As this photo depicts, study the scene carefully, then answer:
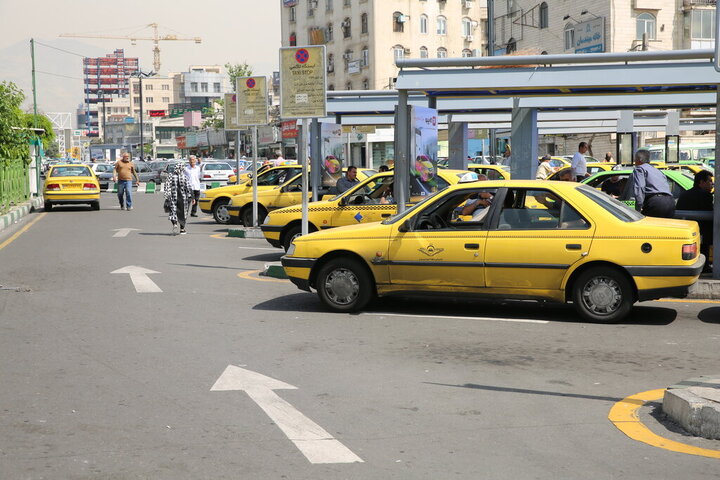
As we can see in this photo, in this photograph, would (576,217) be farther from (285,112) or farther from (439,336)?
(285,112)

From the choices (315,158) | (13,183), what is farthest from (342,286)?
(13,183)

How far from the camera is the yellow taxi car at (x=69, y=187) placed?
98.6 feet

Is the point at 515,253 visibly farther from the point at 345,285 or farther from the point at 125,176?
the point at 125,176

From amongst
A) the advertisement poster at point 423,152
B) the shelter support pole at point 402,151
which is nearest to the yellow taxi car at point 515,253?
the shelter support pole at point 402,151

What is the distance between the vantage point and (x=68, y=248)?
58.6 ft

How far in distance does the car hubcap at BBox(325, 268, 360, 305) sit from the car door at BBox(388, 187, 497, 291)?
458 millimetres

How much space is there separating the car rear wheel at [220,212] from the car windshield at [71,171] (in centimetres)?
847

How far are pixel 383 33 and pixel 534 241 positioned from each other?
231ft

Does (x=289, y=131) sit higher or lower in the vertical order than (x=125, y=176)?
higher

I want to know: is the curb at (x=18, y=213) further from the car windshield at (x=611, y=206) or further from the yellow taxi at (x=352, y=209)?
the car windshield at (x=611, y=206)

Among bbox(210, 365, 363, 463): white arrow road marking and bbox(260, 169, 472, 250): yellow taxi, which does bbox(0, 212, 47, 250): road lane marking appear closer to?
bbox(260, 169, 472, 250): yellow taxi

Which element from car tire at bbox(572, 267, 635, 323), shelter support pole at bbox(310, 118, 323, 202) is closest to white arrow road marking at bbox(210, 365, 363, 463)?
car tire at bbox(572, 267, 635, 323)

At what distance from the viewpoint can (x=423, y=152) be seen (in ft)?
45.4

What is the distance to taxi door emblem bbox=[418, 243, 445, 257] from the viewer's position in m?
9.92
